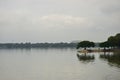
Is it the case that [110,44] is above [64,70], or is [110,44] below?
above

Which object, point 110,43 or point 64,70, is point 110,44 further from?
point 64,70

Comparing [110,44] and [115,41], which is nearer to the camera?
[115,41]

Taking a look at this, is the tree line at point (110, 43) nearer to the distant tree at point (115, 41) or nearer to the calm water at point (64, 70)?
the distant tree at point (115, 41)

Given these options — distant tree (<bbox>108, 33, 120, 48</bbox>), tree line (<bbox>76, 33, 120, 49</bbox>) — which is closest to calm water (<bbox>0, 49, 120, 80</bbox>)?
distant tree (<bbox>108, 33, 120, 48</bbox>)

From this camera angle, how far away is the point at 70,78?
3934cm

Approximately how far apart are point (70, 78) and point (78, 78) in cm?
97

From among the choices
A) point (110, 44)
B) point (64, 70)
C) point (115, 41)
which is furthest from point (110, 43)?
point (64, 70)

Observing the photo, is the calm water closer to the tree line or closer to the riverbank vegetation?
the tree line

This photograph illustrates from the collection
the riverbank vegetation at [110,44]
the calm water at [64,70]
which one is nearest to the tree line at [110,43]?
the riverbank vegetation at [110,44]

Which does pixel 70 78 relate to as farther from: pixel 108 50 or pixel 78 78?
pixel 108 50

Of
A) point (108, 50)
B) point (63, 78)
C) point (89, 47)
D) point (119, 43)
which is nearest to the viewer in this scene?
point (63, 78)

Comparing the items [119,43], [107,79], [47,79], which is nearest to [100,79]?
[107,79]

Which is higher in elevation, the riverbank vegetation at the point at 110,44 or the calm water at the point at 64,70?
the riverbank vegetation at the point at 110,44

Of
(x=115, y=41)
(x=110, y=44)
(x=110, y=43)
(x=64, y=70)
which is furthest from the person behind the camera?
(x=110, y=44)
